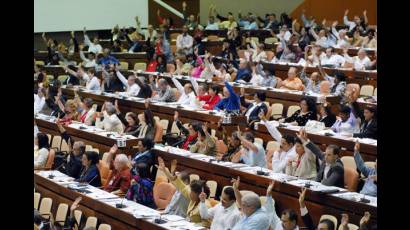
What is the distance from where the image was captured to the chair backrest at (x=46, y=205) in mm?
7678

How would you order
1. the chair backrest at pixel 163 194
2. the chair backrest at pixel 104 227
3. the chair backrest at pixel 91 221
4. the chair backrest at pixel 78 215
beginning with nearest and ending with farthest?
the chair backrest at pixel 104 227 → the chair backrest at pixel 91 221 → the chair backrest at pixel 78 215 → the chair backrest at pixel 163 194

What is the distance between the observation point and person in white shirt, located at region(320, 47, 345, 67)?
14134 mm

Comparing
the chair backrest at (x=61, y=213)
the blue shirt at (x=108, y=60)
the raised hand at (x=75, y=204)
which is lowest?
the chair backrest at (x=61, y=213)

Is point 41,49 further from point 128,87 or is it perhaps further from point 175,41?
point 128,87

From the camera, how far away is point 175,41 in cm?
1945

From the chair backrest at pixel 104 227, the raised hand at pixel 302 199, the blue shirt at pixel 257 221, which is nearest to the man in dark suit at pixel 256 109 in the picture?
the raised hand at pixel 302 199

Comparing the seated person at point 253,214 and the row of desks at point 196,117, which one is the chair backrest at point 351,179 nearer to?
the row of desks at point 196,117

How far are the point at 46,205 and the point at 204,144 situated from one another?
2218mm

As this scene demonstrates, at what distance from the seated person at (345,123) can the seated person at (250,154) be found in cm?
149

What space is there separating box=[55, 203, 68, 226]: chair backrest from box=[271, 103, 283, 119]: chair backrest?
468 cm

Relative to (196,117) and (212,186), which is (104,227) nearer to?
(212,186)

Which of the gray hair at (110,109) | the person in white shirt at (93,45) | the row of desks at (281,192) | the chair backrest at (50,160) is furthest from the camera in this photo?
the person in white shirt at (93,45)

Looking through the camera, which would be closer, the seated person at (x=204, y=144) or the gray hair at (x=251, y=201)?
the gray hair at (x=251, y=201)
